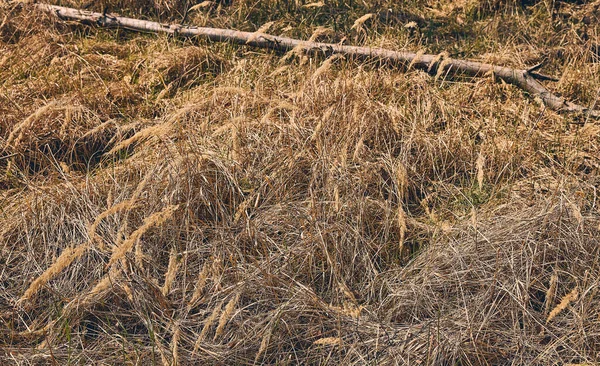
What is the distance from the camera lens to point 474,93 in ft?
14.0

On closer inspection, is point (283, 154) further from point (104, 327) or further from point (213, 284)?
point (104, 327)

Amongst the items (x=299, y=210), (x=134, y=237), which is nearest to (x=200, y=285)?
(x=134, y=237)

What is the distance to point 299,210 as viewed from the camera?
10.3ft

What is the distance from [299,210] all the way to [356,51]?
170cm

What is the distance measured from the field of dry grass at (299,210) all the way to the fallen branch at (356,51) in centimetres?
7

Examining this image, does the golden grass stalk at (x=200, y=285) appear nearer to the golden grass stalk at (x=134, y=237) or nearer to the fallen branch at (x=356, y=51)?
the golden grass stalk at (x=134, y=237)

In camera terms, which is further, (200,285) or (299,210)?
(299,210)

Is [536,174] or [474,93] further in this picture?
[474,93]

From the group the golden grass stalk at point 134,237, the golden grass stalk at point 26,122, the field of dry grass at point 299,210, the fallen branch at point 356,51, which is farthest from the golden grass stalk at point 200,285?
the fallen branch at point 356,51

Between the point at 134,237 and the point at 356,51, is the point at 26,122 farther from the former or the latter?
the point at 356,51

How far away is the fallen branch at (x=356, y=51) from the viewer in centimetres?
417

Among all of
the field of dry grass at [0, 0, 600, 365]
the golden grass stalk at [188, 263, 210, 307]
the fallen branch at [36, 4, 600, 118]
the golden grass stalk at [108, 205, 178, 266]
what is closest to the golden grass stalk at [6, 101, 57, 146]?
the field of dry grass at [0, 0, 600, 365]

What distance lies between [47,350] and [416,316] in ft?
4.60

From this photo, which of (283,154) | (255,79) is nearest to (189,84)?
(255,79)
